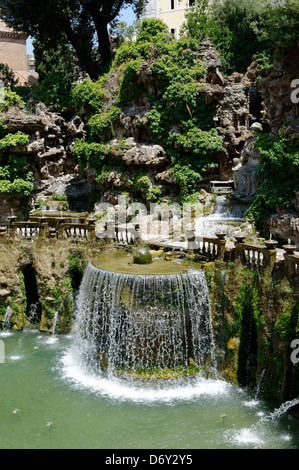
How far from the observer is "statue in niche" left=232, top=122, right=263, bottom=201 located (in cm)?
1952

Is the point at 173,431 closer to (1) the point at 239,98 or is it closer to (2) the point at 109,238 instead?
(2) the point at 109,238

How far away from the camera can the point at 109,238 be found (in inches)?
670

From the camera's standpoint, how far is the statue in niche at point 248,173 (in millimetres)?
19516

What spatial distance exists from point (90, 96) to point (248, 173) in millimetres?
9666

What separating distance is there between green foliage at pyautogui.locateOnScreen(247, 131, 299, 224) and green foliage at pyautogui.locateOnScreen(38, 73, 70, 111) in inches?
587

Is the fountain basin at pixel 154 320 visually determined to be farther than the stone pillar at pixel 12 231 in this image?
No

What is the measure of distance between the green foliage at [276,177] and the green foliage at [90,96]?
10.3 meters

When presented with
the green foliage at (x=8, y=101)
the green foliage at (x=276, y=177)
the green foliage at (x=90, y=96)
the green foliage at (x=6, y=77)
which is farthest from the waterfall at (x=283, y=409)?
the green foliage at (x=6, y=77)

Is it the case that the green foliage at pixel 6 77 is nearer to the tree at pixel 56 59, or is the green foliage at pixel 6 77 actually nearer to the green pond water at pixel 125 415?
the tree at pixel 56 59

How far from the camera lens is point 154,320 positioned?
44.0 feet

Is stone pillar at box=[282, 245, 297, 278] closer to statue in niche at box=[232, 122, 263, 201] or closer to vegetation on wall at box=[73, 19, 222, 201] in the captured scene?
statue in niche at box=[232, 122, 263, 201]

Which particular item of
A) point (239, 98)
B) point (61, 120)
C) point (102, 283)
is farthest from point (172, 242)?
point (61, 120)

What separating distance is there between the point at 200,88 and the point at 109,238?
977 centimetres

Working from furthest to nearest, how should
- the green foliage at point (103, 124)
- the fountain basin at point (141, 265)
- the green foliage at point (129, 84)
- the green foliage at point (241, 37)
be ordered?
the green foliage at point (241, 37)
the green foliage at point (103, 124)
the green foliage at point (129, 84)
the fountain basin at point (141, 265)
